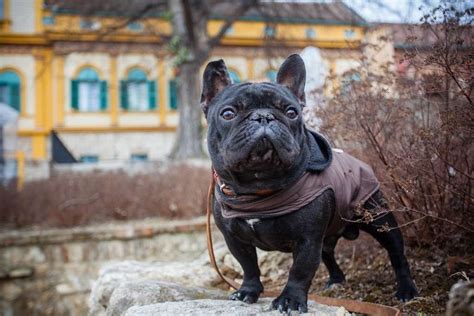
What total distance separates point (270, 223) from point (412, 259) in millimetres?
2080

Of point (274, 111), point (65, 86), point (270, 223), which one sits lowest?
point (270, 223)

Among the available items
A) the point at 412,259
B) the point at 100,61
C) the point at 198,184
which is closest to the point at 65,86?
the point at 100,61

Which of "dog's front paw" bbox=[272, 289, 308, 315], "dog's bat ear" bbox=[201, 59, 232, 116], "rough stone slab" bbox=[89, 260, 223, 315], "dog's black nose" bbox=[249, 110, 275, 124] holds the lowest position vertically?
"rough stone slab" bbox=[89, 260, 223, 315]

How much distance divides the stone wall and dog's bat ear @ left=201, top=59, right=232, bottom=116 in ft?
23.4

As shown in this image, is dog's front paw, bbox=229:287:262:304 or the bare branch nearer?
dog's front paw, bbox=229:287:262:304

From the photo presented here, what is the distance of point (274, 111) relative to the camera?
282 centimetres

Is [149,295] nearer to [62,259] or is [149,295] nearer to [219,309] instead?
[219,309]

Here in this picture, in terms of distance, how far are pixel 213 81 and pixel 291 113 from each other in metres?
0.56

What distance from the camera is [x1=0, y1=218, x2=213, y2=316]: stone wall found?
1009 centimetres

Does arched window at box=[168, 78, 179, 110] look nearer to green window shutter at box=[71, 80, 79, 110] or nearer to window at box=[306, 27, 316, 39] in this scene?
green window shutter at box=[71, 80, 79, 110]

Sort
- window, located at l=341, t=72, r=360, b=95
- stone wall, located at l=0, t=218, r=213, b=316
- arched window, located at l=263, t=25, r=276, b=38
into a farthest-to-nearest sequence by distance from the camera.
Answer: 1. arched window, located at l=263, t=25, r=276, b=38
2. stone wall, located at l=0, t=218, r=213, b=316
3. window, located at l=341, t=72, r=360, b=95

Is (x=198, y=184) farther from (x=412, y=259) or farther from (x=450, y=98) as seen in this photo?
(x=450, y=98)

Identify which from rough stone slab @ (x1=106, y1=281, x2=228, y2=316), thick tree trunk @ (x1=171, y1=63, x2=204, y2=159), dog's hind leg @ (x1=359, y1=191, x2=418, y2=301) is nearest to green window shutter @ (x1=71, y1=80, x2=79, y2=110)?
thick tree trunk @ (x1=171, y1=63, x2=204, y2=159)

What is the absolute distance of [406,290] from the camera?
3676 mm
